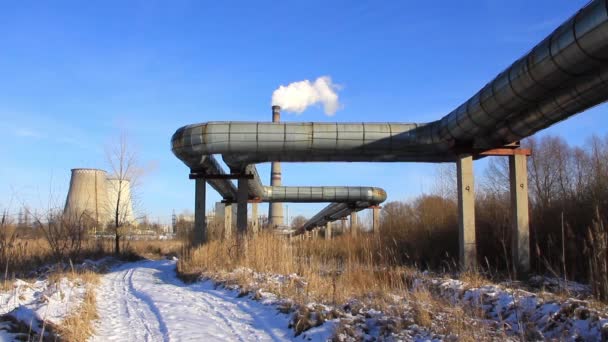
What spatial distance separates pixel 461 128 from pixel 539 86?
9.51 feet

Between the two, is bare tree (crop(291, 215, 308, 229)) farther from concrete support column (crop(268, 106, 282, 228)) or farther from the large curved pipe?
the large curved pipe

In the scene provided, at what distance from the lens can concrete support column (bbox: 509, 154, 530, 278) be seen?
37.3 ft

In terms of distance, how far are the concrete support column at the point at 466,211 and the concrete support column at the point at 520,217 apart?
0.89 m

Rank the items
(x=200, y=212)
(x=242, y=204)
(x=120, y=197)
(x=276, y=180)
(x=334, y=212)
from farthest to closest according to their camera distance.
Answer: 1. (x=276, y=180)
2. (x=334, y=212)
3. (x=120, y=197)
4. (x=242, y=204)
5. (x=200, y=212)

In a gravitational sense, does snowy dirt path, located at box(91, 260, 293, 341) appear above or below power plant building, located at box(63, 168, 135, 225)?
below

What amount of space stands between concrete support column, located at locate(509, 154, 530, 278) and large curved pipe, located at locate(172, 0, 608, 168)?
701 mm

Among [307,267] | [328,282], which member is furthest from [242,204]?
[328,282]

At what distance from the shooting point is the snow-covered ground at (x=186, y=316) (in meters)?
5.89

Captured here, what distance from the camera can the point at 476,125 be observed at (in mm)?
10375

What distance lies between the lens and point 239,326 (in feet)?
20.8

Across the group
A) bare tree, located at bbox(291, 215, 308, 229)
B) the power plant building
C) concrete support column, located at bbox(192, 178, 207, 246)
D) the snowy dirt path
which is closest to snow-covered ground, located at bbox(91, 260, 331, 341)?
the snowy dirt path

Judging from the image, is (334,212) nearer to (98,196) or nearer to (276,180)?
(276,180)

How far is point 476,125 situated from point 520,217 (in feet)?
8.73

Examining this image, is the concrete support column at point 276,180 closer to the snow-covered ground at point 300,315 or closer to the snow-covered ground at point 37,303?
the snow-covered ground at point 37,303
